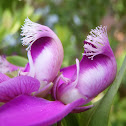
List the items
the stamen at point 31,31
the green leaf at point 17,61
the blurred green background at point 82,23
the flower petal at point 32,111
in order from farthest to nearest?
the blurred green background at point 82,23
the green leaf at point 17,61
the stamen at point 31,31
the flower petal at point 32,111

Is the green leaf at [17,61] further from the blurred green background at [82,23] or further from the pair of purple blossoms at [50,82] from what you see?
the blurred green background at [82,23]

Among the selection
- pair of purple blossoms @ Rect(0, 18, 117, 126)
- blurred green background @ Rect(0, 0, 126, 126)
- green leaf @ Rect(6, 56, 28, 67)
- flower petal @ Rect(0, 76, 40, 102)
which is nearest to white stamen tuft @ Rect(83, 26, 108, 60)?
pair of purple blossoms @ Rect(0, 18, 117, 126)

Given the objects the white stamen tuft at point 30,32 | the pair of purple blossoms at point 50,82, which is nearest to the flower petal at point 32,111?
the pair of purple blossoms at point 50,82

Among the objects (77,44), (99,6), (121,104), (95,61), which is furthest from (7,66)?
(77,44)

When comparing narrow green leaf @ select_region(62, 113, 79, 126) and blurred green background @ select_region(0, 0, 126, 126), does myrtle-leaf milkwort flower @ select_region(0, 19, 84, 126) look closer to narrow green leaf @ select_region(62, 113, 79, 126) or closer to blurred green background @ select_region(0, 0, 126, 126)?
narrow green leaf @ select_region(62, 113, 79, 126)

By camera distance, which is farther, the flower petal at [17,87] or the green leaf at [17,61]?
the green leaf at [17,61]

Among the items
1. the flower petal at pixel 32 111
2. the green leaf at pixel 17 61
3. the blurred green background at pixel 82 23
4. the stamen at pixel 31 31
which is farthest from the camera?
the blurred green background at pixel 82 23

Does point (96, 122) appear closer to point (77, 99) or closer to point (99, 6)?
point (77, 99)
